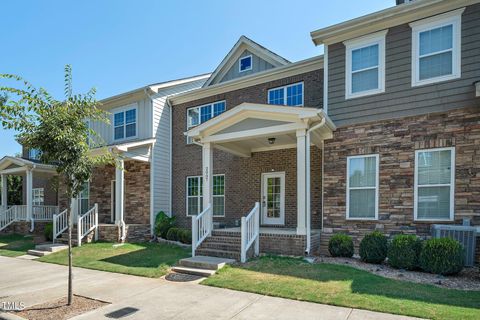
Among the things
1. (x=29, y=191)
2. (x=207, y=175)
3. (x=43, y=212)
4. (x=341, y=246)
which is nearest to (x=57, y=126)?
(x=207, y=175)

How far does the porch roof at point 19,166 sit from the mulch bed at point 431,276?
50.6 ft

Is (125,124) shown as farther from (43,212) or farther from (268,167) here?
(43,212)

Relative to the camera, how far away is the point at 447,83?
332 inches

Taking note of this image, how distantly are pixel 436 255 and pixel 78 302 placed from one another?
7412mm

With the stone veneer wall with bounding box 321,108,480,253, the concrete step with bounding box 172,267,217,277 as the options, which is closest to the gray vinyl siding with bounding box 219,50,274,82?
the stone veneer wall with bounding box 321,108,480,253

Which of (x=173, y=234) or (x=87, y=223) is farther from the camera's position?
(x=87, y=223)

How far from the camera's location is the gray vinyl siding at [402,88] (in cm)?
816

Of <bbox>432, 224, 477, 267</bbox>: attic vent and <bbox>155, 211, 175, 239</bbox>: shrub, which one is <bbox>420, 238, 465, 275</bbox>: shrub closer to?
<bbox>432, 224, 477, 267</bbox>: attic vent

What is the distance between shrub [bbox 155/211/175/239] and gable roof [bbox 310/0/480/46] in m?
9.03

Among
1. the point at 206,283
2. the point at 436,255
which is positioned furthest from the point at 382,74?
the point at 206,283

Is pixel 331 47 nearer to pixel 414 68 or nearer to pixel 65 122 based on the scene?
pixel 414 68

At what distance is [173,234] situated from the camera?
12898mm

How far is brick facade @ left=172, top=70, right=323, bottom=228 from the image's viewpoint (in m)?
11.6

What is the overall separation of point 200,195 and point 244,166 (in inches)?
99.7
